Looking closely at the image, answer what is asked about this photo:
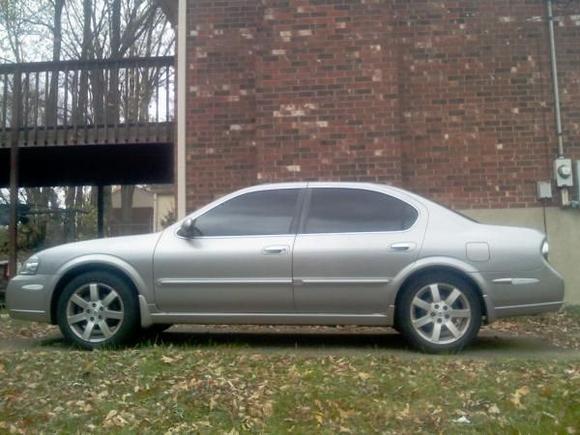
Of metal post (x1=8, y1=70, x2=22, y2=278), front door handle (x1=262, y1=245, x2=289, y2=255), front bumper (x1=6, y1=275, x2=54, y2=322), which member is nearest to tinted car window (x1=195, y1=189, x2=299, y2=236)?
front door handle (x1=262, y1=245, x2=289, y2=255)

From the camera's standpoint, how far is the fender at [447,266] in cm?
623

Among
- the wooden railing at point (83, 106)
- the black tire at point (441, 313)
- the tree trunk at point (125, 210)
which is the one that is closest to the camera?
the black tire at point (441, 313)

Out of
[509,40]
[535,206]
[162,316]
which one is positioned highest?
[509,40]

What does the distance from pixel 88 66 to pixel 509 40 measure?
21.0 feet

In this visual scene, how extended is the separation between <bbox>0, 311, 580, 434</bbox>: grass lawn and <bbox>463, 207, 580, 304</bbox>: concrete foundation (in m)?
3.95

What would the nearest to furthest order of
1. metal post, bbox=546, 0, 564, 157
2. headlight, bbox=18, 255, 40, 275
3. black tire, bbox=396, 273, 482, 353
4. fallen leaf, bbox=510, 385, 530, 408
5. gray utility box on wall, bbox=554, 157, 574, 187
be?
fallen leaf, bbox=510, 385, 530, 408 < black tire, bbox=396, 273, 482, 353 < headlight, bbox=18, 255, 40, 275 < gray utility box on wall, bbox=554, 157, 574, 187 < metal post, bbox=546, 0, 564, 157

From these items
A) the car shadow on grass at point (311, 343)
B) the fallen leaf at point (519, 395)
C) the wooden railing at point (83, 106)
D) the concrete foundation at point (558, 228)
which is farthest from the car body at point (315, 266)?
the wooden railing at point (83, 106)

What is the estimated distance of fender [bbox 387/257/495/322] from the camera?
6230 millimetres

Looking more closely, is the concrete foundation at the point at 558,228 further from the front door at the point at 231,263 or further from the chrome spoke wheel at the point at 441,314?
the front door at the point at 231,263

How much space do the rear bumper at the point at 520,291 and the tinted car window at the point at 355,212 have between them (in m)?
0.87

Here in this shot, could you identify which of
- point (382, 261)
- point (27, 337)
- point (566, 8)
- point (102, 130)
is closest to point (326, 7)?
point (566, 8)

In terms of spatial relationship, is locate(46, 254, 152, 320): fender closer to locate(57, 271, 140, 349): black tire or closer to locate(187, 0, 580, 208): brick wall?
locate(57, 271, 140, 349): black tire

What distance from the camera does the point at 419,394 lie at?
16.4 feet

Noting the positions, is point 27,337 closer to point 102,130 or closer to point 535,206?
point 102,130
